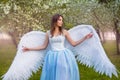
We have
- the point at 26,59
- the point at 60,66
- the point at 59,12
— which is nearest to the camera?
the point at 60,66

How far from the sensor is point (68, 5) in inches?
980

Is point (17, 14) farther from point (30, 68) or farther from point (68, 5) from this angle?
point (30, 68)

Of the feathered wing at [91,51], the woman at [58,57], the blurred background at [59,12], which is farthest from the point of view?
the blurred background at [59,12]

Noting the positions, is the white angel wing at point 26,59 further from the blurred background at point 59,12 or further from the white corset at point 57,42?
the blurred background at point 59,12

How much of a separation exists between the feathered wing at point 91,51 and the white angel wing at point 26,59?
0.65 meters

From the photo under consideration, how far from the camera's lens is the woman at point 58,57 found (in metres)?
8.24

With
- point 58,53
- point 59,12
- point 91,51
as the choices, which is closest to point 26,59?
point 58,53

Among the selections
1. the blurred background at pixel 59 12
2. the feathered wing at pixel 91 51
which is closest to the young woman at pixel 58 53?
the feathered wing at pixel 91 51

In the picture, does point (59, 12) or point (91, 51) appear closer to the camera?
point (91, 51)

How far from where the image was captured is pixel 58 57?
27.2 feet

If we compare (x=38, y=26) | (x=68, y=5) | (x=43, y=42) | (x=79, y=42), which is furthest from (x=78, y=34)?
→ (x=68, y=5)

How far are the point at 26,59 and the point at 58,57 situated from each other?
2.68 feet

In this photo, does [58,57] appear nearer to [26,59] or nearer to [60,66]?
[60,66]

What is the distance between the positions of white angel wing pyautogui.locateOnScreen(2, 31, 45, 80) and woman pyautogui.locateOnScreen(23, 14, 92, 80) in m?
0.36
